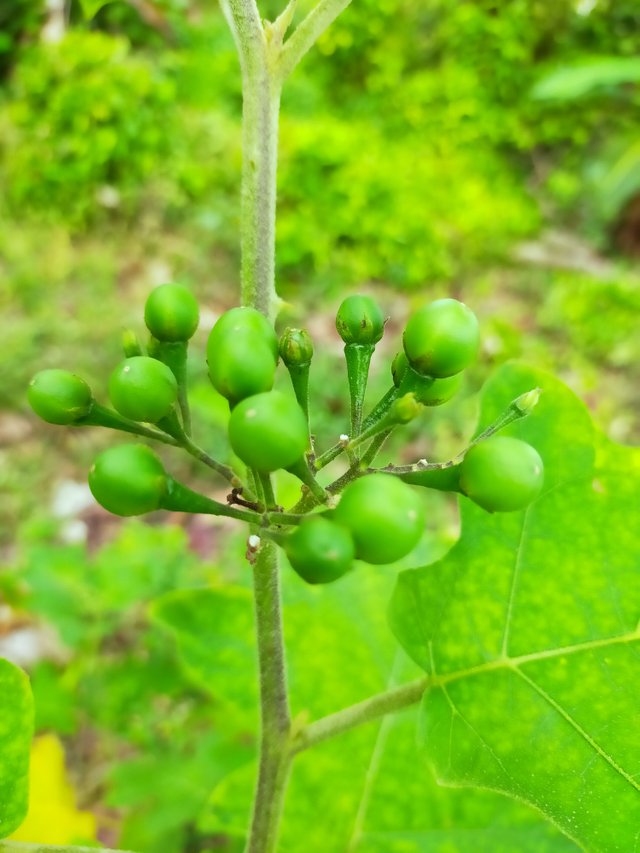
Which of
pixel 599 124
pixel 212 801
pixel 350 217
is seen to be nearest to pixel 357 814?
pixel 212 801

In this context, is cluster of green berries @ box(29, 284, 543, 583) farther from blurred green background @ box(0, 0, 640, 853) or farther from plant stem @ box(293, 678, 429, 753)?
blurred green background @ box(0, 0, 640, 853)

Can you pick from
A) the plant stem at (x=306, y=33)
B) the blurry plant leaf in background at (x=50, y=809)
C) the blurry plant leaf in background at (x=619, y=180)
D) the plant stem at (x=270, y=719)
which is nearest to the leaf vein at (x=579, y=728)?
the plant stem at (x=270, y=719)

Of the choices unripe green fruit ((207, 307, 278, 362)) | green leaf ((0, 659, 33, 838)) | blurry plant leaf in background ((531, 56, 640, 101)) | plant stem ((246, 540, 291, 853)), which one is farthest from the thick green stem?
blurry plant leaf in background ((531, 56, 640, 101))

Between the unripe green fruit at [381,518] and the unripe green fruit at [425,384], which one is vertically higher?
the unripe green fruit at [425,384]

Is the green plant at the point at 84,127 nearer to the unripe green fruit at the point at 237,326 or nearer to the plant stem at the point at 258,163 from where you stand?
the plant stem at the point at 258,163

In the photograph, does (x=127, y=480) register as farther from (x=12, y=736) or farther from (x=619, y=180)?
(x=619, y=180)

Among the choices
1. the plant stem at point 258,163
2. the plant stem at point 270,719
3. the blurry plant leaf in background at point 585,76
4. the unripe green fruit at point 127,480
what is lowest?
the plant stem at point 270,719

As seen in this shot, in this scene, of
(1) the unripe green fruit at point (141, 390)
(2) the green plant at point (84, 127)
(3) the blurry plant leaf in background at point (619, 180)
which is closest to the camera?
(1) the unripe green fruit at point (141, 390)

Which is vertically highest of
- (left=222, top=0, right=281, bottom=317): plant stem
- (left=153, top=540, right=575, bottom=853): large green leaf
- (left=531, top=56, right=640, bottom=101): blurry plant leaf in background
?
(left=531, top=56, right=640, bottom=101): blurry plant leaf in background

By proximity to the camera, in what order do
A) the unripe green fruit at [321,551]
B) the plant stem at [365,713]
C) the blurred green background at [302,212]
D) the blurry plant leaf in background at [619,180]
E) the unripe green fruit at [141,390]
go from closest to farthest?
the unripe green fruit at [321,551] < the unripe green fruit at [141,390] < the plant stem at [365,713] < the blurred green background at [302,212] < the blurry plant leaf in background at [619,180]
